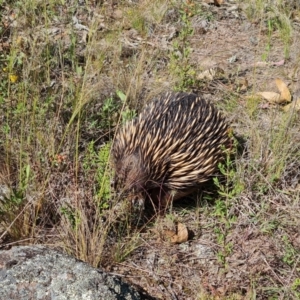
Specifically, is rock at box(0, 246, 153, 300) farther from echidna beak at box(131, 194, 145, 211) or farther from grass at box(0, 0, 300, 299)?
echidna beak at box(131, 194, 145, 211)

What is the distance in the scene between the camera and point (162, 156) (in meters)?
3.19

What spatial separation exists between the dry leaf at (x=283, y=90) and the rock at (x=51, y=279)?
2.15 metres

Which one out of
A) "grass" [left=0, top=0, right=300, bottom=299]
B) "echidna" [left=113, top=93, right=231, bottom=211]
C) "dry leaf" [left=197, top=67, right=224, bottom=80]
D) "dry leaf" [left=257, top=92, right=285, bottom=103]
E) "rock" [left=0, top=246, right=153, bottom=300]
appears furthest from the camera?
"dry leaf" [left=197, top=67, right=224, bottom=80]

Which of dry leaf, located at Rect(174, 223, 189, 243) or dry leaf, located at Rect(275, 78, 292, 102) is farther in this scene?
dry leaf, located at Rect(275, 78, 292, 102)

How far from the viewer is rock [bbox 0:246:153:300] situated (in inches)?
81.1

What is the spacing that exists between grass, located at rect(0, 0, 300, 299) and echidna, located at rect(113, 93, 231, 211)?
0.13 meters

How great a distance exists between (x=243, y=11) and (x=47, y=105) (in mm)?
2627

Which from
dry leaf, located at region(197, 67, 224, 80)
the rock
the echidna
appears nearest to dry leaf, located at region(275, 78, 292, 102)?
dry leaf, located at region(197, 67, 224, 80)

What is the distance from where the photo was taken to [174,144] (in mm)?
3234

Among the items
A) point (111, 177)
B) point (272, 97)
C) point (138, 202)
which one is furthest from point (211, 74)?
point (111, 177)

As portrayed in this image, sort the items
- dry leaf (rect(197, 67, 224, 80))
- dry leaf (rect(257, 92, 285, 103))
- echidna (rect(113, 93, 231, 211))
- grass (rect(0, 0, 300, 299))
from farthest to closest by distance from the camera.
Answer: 1. dry leaf (rect(197, 67, 224, 80))
2. dry leaf (rect(257, 92, 285, 103))
3. echidna (rect(113, 93, 231, 211))
4. grass (rect(0, 0, 300, 299))

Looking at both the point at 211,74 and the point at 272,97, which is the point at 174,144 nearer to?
the point at 272,97

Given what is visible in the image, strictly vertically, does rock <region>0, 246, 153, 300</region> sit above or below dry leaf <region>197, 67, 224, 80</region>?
below

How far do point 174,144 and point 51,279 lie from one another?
1.34 m
